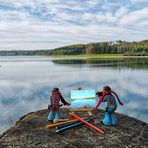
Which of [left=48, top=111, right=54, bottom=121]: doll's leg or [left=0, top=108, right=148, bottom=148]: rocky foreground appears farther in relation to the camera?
[left=48, top=111, right=54, bottom=121]: doll's leg

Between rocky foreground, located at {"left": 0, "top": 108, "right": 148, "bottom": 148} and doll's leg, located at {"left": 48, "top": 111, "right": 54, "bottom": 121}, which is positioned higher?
doll's leg, located at {"left": 48, "top": 111, "right": 54, "bottom": 121}

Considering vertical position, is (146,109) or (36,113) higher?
(36,113)

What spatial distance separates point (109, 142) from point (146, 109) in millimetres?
10224

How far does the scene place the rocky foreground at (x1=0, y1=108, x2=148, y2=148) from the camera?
25.2 ft

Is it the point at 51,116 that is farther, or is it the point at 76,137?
the point at 51,116

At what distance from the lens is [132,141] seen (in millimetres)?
7992

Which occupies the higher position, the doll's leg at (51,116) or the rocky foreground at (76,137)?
the doll's leg at (51,116)

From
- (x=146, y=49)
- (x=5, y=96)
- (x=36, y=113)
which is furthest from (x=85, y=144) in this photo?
(x=146, y=49)

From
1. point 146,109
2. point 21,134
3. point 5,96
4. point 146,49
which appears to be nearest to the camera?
point 21,134

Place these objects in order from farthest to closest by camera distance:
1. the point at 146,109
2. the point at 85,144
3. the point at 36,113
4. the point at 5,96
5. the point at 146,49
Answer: the point at 146,49, the point at 5,96, the point at 146,109, the point at 36,113, the point at 85,144

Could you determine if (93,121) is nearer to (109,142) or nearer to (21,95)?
(109,142)

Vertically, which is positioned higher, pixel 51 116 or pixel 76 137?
pixel 51 116

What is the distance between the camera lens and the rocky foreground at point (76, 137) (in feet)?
25.2

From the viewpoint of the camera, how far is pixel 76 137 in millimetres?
8172
